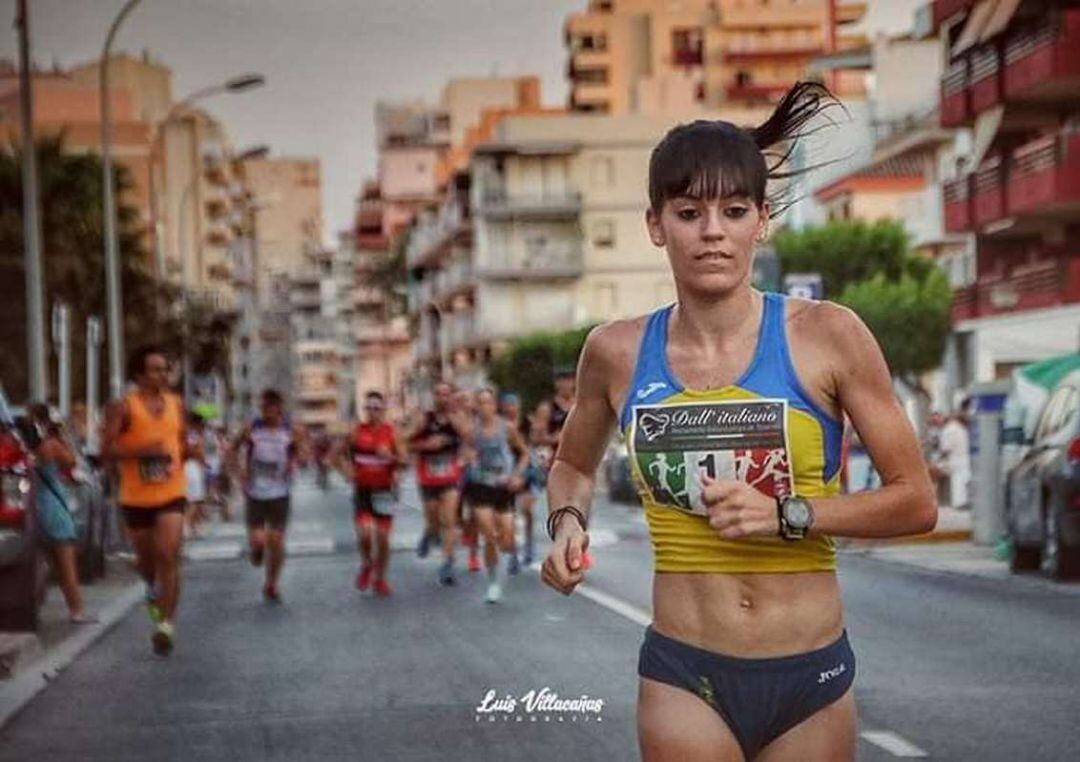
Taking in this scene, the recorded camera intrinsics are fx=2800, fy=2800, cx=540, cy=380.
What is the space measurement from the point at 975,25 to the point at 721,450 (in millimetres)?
56115

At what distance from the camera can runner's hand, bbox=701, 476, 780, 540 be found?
14.5 feet

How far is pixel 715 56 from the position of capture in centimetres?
15625

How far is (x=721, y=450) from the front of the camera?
4.61 meters

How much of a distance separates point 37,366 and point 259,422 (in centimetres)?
1001

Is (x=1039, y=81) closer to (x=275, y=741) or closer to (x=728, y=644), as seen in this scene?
(x=275, y=741)

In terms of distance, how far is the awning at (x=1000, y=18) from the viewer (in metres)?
55.8

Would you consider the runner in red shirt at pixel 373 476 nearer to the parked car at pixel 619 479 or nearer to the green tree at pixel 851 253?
the parked car at pixel 619 479

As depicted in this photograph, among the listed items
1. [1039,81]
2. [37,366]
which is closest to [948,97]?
[1039,81]

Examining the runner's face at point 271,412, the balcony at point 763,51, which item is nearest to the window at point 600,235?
the balcony at point 763,51

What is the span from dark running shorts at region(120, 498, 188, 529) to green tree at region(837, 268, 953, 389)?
58971 mm

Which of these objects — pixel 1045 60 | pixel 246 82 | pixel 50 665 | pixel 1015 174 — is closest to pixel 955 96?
pixel 1015 174

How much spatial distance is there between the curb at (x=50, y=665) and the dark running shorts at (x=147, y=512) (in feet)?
2.87

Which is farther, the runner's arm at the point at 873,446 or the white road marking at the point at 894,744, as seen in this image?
the white road marking at the point at 894,744

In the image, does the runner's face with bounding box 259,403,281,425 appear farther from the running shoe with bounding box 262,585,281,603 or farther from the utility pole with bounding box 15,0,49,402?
the utility pole with bounding box 15,0,49,402
